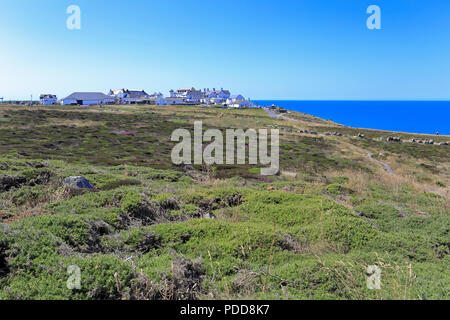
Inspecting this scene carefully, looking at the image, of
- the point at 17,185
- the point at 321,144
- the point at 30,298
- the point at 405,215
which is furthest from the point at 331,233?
the point at 321,144

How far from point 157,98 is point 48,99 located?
175 ft

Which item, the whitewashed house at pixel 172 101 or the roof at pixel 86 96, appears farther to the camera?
the whitewashed house at pixel 172 101

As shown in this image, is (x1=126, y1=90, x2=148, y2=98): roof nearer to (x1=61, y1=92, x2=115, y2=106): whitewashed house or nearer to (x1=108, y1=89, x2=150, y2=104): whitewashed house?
(x1=108, y1=89, x2=150, y2=104): whitewashed house

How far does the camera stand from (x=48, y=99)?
5630 inches

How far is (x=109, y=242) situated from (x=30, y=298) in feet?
9.66

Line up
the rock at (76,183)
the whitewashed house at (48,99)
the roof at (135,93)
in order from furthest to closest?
the roof at (135,93), the whitewashed house at (48,99), the rock at (76,183)

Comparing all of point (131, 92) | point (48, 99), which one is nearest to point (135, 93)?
point (131, 92)

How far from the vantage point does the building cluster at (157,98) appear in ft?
455

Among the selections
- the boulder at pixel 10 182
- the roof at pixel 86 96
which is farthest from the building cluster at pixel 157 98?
the boulder at pixel 10 182

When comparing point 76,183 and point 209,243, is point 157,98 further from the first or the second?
point 209,243

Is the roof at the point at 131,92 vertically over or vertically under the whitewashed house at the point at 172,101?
over

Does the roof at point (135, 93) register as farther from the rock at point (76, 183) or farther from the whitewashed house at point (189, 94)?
the rock at point (76, 183)
